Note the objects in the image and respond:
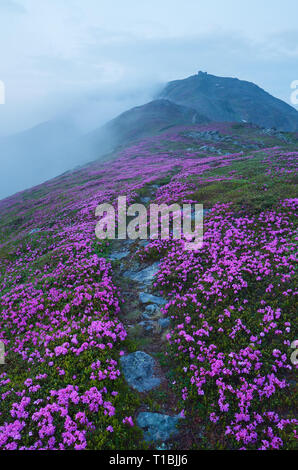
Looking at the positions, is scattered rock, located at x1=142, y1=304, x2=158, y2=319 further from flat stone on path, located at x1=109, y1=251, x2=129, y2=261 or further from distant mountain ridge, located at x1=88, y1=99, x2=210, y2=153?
distant mountain ridge, located at x1=88, y1=99, x2=210, y2=153

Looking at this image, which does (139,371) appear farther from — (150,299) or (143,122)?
(143,122)

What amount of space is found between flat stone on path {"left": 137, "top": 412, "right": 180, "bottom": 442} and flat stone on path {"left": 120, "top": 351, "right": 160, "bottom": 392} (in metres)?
1.02

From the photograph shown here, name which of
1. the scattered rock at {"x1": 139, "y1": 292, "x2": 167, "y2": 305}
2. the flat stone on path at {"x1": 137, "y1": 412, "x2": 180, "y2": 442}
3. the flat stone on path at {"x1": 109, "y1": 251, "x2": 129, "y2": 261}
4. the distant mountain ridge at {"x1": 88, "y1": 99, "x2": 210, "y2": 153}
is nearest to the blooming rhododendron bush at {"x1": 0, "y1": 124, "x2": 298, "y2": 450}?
the flat stone on path at {"x1": 137, "y1": 412, "x2": 180, "y2": 442}

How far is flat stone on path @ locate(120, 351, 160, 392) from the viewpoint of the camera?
8.96m

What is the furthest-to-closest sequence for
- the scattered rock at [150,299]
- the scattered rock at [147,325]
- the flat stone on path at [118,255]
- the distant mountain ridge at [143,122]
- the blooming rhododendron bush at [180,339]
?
the distant mountain ridge at [143,122] → the flat stone on path at [118,255] → the scattered rock at [150,299] → the scattered rock at [147,325] → the blooming rhododendron bush at [180,339]

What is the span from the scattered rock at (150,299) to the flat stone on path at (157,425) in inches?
218

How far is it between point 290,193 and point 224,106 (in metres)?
205

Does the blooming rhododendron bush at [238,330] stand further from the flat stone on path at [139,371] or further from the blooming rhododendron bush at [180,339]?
the flat stone on path at [139,371]

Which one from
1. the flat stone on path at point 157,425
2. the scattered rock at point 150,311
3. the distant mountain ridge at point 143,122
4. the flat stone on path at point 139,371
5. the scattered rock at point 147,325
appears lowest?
the flat stone on path at point 157,425

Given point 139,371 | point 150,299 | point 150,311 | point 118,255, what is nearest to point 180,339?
point 139,371

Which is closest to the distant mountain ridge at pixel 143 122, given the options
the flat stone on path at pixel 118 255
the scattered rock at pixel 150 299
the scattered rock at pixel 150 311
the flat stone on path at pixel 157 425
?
the flat stone on path at pixel 118 255

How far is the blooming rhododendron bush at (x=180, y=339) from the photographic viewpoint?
7281 millimetres
